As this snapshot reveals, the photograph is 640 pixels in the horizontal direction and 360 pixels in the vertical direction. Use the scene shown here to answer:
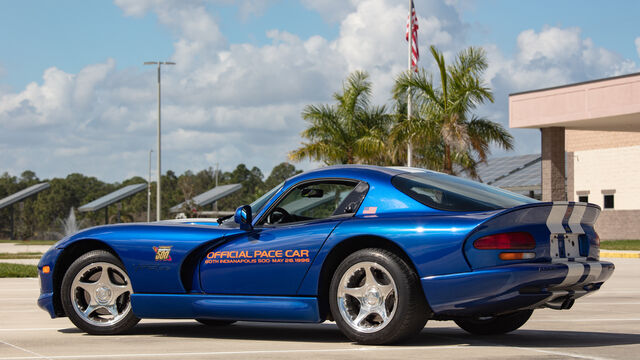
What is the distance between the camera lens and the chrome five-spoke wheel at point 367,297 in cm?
649

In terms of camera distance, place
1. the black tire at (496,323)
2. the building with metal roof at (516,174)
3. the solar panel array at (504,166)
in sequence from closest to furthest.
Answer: the black tire at (496,323), the building with metal roof at (516,174), the solar panel array at (504,166)

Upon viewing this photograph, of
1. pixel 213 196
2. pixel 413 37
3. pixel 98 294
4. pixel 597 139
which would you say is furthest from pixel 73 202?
A: pixel 98 294

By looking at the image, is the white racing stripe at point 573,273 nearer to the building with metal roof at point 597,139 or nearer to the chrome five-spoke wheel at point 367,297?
the chrome five-spoke wheel at point 367,297

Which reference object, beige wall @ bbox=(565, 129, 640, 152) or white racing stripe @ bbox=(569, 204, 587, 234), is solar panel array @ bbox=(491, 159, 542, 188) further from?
white racing stripe @ bbox=(569, 204, 587, 234)

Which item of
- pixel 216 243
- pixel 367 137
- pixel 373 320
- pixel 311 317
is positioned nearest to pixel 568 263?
pixel 373 320

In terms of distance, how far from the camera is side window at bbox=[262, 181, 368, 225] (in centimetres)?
710

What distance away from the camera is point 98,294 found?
7629 millimetres

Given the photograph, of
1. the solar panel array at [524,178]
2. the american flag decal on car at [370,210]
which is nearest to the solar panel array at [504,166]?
the solar panel array at [524,178]

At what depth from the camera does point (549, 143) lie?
3441 centimetres

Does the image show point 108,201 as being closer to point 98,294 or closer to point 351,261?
point 98,294

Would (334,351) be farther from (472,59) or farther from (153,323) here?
(472,59)

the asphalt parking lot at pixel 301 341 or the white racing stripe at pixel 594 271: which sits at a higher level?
the white racing stripe at pixel 594 271

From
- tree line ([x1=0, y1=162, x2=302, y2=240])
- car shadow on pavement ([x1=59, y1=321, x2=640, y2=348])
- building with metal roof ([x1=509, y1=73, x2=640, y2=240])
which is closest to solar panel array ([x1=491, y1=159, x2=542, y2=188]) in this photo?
building with metal roof ([x1=509, y1=73, x2=640, y2=240])

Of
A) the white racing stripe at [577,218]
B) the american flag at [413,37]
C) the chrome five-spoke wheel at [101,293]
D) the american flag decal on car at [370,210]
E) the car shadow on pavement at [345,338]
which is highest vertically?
the american flag at [413,37]
